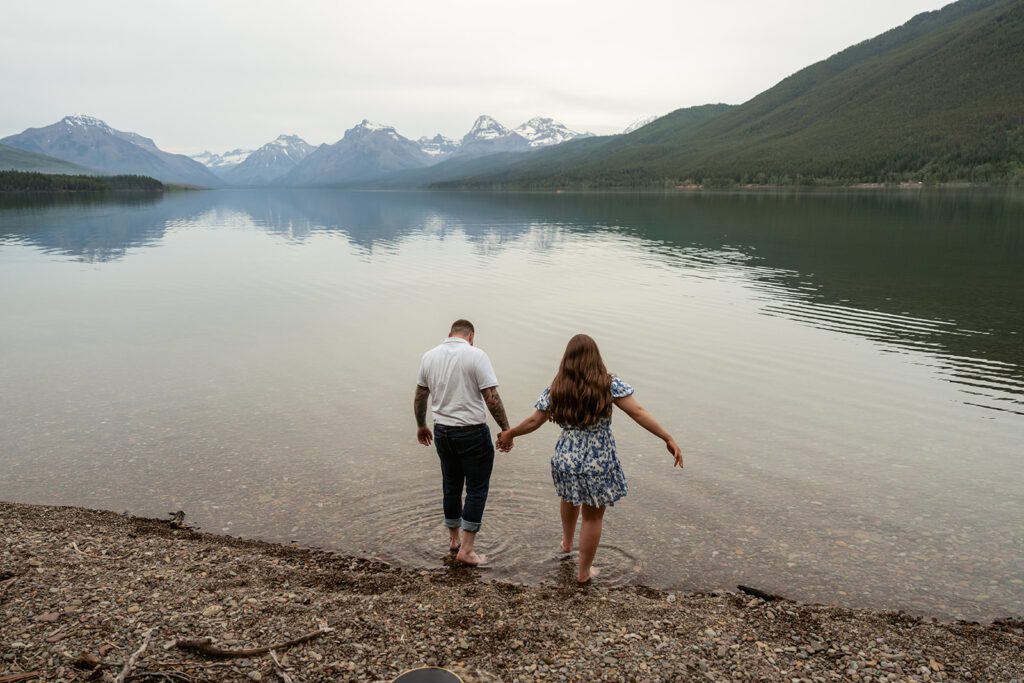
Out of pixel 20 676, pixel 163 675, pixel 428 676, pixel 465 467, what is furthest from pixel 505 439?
pixel 20 676

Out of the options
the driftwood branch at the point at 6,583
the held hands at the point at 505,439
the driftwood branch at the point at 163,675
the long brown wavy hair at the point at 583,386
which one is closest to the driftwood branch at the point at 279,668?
the driftwood branch at the point at 163,675

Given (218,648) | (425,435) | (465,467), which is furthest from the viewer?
(425,435)

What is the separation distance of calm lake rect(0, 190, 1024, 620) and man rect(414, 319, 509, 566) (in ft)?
2.94

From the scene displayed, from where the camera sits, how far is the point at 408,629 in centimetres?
683

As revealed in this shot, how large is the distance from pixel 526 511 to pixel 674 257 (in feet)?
130

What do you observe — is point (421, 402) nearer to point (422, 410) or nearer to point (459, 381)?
point (422, 410)

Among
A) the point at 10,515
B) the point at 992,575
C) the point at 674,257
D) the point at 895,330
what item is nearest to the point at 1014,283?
the point at 895,330

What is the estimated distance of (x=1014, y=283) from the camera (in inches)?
1351

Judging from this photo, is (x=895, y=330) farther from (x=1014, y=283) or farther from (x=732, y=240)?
(x=732, y=240)

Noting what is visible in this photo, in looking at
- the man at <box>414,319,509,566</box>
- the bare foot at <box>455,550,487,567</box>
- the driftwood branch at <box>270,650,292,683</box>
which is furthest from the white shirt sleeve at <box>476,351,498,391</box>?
the driftwood branch at <box>270,650,292,683</box>

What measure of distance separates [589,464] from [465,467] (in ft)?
5.80

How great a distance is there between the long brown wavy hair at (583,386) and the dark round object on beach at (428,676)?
10.4 feet

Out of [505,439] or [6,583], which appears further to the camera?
[505,439]

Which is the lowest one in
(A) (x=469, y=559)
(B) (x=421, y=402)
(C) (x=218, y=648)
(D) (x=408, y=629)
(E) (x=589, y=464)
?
(A) (x=469, y=559)
